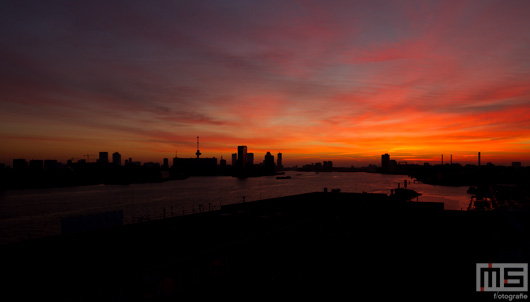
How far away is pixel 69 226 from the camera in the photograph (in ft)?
88.6

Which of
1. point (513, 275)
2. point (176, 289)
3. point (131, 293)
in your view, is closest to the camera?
point (131, 293)

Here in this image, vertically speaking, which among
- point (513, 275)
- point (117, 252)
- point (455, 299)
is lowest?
point (455, 299)

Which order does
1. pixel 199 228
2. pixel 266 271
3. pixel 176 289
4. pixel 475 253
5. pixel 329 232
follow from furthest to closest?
1. pixel 329 232
2. pixel 475 253
3. pixel 199 228
4. pixel 266 271
5. pixel 176 289

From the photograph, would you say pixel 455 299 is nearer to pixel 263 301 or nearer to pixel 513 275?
pixel 513 275

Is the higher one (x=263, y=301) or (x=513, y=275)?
(x=513, y=275)

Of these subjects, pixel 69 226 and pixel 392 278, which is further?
pixel 69 226

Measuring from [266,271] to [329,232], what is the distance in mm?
9201

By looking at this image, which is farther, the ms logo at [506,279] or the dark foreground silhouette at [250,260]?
the ms logo at [506,279]

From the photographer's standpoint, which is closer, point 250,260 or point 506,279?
point 506,279

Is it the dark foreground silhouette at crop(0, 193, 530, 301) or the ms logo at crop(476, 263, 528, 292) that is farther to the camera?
the ms logo at crop(476, 263, 528, 292)

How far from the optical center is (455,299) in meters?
16.3

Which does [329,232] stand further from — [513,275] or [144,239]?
[144,239]

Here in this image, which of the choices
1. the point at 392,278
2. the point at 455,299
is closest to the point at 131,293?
the point at 392,278

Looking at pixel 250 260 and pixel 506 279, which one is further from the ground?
pixel 250 260
